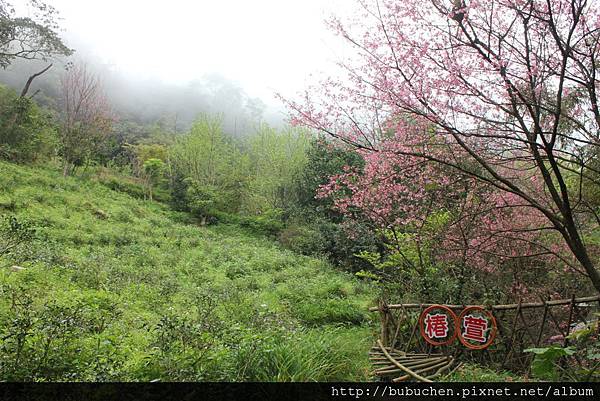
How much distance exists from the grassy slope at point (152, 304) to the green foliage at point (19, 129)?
1.30m

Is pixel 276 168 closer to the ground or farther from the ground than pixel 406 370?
farther from the ground

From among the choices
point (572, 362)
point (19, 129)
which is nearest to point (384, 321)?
point (572, 362)

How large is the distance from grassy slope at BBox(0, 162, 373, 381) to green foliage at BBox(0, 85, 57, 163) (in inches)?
51.0

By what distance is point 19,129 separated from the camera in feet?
46.9

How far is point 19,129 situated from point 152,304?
1248cm

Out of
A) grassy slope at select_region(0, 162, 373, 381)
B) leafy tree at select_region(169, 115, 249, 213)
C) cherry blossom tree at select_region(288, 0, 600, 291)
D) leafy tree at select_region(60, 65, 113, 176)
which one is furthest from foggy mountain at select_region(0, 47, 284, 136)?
cherry blossom tree at select_region(288, 0, 600, 291)

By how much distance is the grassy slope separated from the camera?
287cm

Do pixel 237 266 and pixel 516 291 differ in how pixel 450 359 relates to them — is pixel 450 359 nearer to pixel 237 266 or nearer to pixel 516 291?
pixel 516 291

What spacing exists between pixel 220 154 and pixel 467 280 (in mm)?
17500

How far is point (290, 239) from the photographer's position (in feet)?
48.6

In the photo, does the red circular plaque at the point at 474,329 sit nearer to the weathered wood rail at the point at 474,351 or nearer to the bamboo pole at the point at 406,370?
the weathered wood rail at the point at 474,351

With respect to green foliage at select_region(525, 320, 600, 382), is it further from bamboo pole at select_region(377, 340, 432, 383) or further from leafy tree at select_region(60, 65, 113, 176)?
leafy tree at select_region(60, 65, 113, 176)

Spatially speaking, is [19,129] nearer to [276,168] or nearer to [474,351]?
[276,168]

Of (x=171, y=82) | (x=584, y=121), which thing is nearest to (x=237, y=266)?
(x=584, y=121)
